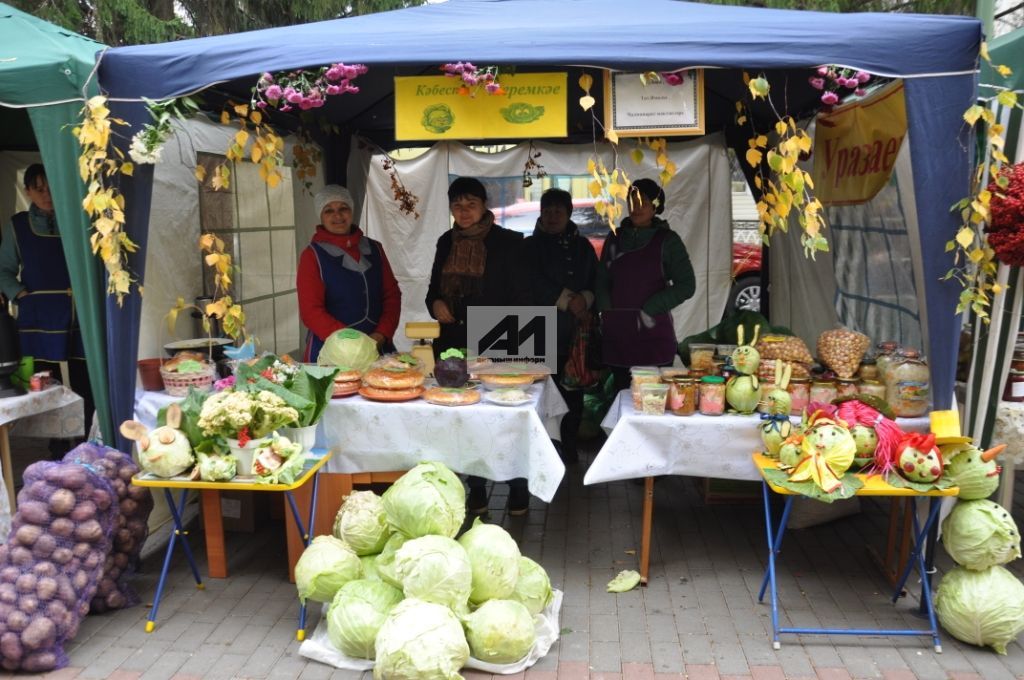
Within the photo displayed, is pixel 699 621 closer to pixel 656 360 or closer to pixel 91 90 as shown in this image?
pixel 656 360

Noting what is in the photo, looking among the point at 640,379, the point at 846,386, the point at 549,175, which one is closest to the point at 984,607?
the point at 846,386

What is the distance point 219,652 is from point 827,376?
9.52ft

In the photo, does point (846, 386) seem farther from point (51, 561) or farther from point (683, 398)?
point (51, 561)

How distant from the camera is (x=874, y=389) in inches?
148

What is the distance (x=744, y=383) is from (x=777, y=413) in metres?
0.19

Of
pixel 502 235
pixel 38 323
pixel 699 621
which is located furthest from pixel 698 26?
pixel 38 323

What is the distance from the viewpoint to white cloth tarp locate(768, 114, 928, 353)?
195 inches

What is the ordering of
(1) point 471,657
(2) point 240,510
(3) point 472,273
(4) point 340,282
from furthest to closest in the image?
1. (3) point 472,273
2. (4) point 340,282
3. (2) point 240,510
4. (1) point 471,657

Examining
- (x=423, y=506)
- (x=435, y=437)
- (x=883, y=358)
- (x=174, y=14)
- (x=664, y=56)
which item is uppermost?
(x=174, y=14)

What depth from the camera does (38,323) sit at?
462cm

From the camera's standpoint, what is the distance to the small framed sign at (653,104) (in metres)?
3.56

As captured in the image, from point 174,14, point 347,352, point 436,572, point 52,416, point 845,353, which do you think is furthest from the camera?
point 174,14

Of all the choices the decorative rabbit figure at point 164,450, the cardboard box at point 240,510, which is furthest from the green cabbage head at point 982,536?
the cardboard box at point 240,510

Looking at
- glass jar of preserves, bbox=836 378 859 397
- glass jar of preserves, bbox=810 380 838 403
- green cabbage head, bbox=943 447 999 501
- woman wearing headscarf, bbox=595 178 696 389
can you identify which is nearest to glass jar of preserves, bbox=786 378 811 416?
glass jar of preserves, bbox=810 380 838 403
